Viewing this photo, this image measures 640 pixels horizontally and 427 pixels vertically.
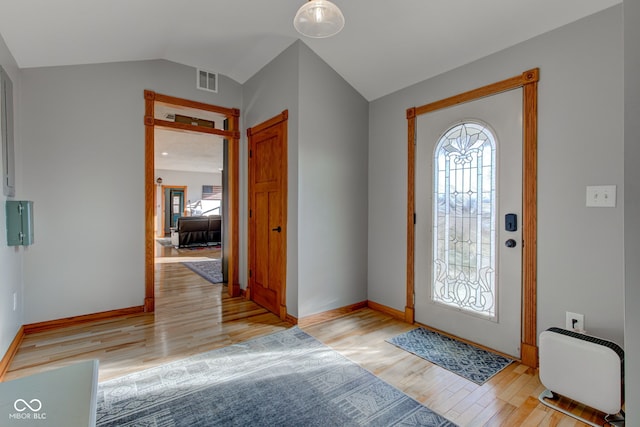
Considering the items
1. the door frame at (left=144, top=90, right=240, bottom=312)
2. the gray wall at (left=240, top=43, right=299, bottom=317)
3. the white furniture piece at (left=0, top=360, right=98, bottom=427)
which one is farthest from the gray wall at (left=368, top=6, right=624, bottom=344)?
the door frame at (left=144, top=90, right=240, bottom=312)

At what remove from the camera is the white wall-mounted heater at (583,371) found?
1676 millimetres

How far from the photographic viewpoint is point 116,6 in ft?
7.48

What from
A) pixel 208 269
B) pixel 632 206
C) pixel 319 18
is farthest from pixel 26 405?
pixel 208 269

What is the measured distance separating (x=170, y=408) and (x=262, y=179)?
241 centimetres

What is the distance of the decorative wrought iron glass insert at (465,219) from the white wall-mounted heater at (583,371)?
2.04ft

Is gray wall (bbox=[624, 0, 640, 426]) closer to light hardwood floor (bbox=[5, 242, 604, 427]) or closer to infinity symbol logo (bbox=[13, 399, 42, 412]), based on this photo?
light hardwood floor (bbox=[5, 242, 604, 427])

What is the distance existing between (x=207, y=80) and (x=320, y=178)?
196cm

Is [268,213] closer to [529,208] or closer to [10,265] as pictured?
[10,265]

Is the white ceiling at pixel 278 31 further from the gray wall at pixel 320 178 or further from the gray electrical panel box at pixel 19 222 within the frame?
the gray electrical panel box at pixel 19 222

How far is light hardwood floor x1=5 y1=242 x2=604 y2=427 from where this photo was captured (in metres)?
1.85

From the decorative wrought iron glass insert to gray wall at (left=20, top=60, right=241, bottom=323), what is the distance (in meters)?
3.09

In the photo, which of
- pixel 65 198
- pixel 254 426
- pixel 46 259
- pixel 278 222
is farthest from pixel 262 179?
pixel 254 426

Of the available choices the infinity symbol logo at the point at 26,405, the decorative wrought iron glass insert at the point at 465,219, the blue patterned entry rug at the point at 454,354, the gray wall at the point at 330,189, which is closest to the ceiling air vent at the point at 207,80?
the gray wall at the point at 330,189

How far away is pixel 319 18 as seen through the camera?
186 cm
